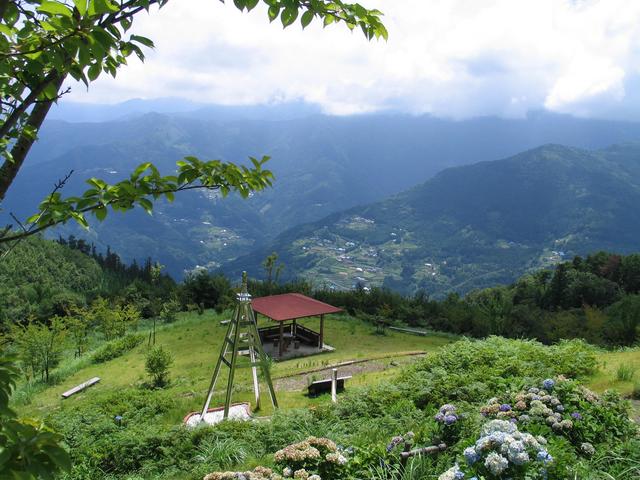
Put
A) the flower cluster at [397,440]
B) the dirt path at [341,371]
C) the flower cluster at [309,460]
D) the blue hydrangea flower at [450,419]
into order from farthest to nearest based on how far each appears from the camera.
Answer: the dirt path at [341,371], the blue hydrangea flower at [450,419], the flower cluster at [397,440], the flower cluster at [309,460]

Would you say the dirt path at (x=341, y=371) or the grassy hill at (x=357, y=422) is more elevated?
the grassy hill at (x=357, y=422)

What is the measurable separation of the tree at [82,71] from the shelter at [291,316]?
55.5ft

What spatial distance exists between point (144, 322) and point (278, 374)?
17555 mm

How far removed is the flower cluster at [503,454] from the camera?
3451 millimetres

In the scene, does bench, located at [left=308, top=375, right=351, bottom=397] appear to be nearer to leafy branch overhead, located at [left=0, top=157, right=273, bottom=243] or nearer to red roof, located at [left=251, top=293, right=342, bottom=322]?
red roof, located at [left=251, top=293, right=342, bottom=322]

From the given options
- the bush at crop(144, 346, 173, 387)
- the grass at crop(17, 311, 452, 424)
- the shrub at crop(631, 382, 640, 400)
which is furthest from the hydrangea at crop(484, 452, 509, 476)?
the bush at crop(144, 346, 173, 387)

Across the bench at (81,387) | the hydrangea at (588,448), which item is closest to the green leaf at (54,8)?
the hydrangea at (588,448)

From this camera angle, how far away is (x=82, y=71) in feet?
6.93

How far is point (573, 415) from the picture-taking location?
191 inches

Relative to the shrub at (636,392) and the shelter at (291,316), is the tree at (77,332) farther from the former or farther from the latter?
the shrub at (636,392)

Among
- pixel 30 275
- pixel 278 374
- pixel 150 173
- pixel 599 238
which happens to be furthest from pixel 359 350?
pixel 599 238

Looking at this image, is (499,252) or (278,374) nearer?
(278,374)

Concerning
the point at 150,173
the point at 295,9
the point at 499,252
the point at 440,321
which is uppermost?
the point at 295,9

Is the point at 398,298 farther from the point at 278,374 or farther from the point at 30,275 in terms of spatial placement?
the point at 30,275
